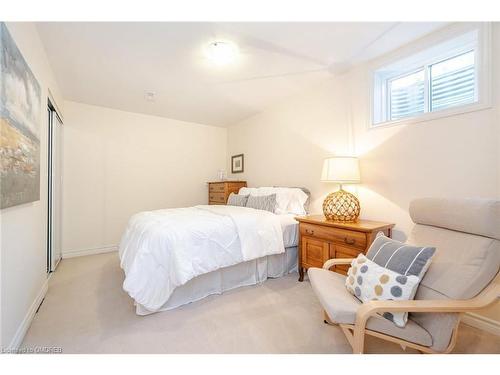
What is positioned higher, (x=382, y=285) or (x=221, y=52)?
(x=221, y=52)

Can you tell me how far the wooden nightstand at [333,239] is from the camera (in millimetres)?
2121

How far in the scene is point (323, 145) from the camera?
3.12 m

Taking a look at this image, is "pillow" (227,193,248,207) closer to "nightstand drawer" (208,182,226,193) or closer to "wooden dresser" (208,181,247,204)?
"wooden dresser" (208,181,247,204)

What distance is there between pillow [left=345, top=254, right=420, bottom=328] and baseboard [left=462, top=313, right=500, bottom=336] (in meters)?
1.02

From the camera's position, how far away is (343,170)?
2504 mm

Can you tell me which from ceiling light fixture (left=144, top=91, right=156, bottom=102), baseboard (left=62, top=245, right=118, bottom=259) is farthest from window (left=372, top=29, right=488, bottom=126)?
baseboard (left=62, top=245, right=118, bottom=259)

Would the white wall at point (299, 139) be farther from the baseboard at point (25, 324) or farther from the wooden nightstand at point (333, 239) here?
the baseboard at point (25, 324)

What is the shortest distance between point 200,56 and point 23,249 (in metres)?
2.28

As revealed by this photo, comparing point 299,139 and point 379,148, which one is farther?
point 299,139

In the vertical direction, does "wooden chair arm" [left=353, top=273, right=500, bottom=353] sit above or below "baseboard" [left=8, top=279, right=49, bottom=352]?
above

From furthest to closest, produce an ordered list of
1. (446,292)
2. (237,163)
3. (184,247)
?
1. (237,163)
2. (184,247)
3. (446,292)

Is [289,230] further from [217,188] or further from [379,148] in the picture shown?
[217,188]

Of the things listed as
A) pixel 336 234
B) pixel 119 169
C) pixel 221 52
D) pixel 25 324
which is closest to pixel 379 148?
pixel 336 234

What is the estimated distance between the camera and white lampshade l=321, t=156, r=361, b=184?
2488 mm
